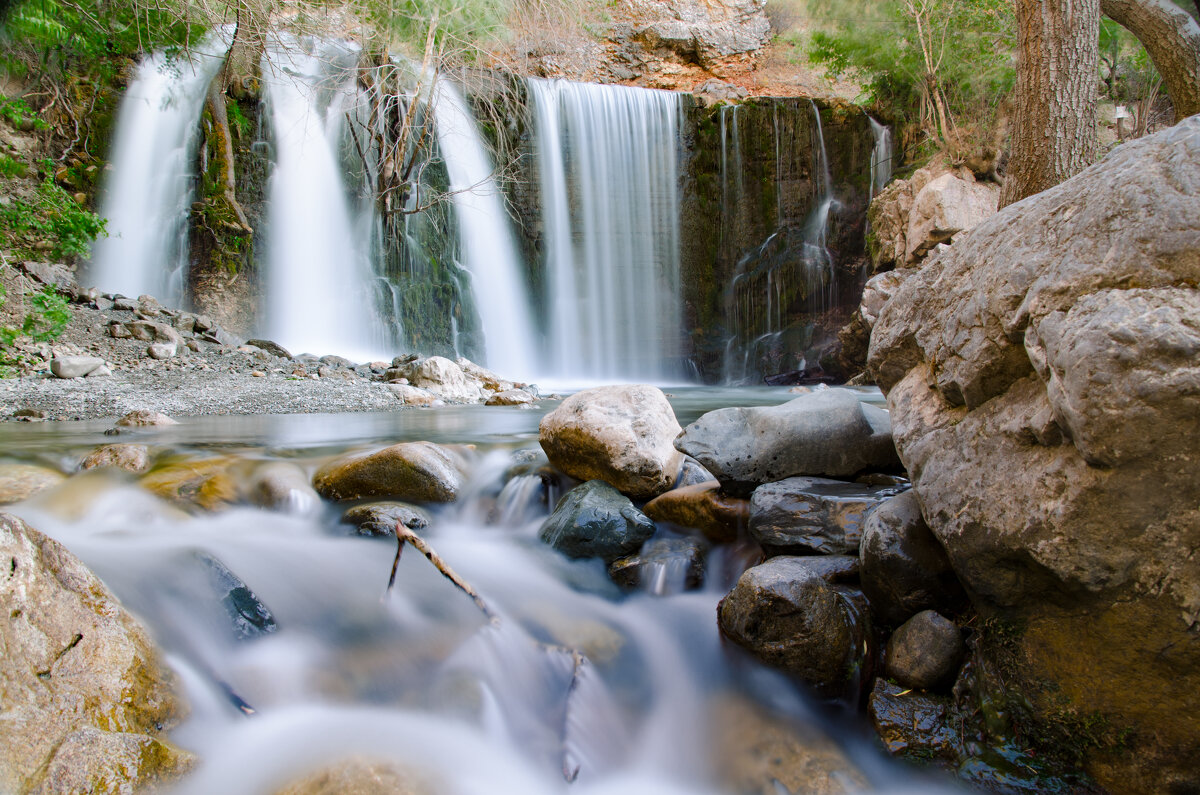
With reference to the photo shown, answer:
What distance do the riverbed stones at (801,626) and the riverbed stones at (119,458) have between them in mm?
3768

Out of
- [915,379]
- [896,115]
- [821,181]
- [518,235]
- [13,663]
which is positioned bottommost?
[13,663]

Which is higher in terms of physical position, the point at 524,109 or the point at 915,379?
the point at 524,109

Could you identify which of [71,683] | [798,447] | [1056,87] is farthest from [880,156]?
[71,683]

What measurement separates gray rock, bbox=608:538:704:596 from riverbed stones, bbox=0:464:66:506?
3.25m

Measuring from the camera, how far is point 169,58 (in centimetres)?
1223

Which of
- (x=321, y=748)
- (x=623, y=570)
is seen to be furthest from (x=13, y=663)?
(x=623, y=570)

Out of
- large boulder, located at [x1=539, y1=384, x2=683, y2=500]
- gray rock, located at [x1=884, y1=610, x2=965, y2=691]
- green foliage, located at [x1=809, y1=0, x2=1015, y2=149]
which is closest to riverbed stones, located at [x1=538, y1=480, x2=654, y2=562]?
large boulder, located at [x1=539, y1=384, x2=683, y2=500]

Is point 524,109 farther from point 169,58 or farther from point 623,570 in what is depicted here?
point 623,570

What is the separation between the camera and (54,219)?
313 inches

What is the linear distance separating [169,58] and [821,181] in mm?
14169

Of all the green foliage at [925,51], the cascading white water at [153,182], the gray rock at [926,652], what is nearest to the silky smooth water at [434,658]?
the gray rock at [926,652]

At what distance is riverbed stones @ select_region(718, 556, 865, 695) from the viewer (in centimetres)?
218

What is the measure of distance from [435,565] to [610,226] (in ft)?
43.0

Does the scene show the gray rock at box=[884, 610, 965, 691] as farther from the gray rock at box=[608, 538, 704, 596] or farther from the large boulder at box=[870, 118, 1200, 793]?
the gray rock at box=[608, 538, 704, 596]
